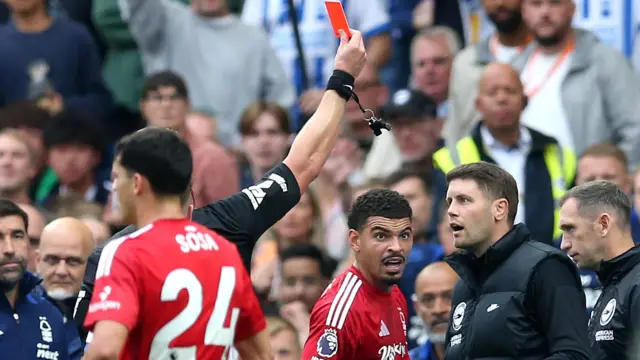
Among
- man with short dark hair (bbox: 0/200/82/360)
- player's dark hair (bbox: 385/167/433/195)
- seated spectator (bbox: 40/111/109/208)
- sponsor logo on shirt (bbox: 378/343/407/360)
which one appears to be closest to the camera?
sponsor logo on shirt (bbox: 378/343/407/360)

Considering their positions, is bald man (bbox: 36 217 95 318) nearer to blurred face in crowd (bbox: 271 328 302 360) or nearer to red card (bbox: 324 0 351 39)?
blurred face in crowd (bbox: 271 328 302 360)

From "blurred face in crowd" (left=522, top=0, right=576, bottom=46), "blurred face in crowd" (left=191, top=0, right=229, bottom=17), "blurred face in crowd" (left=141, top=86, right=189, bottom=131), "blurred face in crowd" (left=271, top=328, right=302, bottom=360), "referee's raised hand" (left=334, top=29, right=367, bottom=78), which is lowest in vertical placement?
"blurred face in crowd" (left=271, top=328, right=302, bottom=360)

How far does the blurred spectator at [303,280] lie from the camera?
10922mm

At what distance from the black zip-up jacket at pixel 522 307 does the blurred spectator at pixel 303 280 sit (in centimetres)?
367

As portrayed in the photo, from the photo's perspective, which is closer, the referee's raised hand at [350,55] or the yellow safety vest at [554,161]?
the referee's raised hand at [350,55]

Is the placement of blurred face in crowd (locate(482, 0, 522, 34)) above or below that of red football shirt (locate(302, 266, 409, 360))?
above

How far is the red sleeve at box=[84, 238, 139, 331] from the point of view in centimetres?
574

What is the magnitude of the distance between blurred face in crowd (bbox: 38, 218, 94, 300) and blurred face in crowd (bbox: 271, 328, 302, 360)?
159cm

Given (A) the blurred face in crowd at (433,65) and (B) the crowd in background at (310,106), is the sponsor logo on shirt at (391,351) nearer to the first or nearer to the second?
(B) the crowd in background at (310,106)

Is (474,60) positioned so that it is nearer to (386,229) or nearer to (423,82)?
(423,82)

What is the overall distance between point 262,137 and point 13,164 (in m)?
1.89

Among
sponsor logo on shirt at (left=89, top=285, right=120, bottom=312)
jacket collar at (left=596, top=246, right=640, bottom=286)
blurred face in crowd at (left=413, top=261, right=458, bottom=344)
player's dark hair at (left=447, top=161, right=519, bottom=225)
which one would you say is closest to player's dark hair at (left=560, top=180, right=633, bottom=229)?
jacket collar at (left=596, top=246, right=640, bottom=286)

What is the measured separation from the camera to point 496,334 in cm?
702

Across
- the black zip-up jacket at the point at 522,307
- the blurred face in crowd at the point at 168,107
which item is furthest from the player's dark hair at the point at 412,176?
the black zip-up jacket at the point at 522,307
